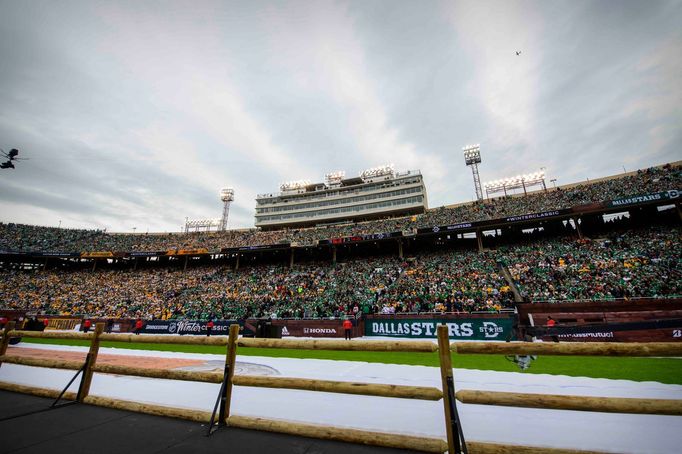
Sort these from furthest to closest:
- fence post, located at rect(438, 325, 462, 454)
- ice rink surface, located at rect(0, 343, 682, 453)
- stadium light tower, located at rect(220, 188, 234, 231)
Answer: stadium light tower, located at rect(220, 188, 234, 231)
ice rink surface, located at rect(0, 343, 682, 453)
fence post, located at rect(438, 325, 462, 454)

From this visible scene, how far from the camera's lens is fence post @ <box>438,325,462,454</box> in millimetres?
A: 2910

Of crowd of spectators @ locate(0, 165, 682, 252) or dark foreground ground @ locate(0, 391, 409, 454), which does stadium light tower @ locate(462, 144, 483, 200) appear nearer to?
crowd of spectators @ locate(0, 165, 682, 252)

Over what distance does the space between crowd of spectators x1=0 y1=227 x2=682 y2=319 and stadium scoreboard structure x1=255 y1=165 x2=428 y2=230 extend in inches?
1167

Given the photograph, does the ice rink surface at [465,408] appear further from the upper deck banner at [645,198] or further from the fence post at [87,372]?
the upper deck banner at [645,198]

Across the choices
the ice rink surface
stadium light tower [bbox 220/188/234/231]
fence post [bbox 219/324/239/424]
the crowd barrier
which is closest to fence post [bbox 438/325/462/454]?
the crowd barrier

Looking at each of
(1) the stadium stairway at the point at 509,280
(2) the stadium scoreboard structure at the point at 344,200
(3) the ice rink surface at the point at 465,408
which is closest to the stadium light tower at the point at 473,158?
(2) the stadium scoreboard structure at the point at 344,200

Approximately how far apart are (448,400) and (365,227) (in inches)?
1600

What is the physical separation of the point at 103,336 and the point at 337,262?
3263 cm

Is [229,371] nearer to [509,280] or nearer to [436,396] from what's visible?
[436,396]

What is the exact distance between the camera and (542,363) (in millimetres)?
9383

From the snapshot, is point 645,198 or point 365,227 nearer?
point 645,198

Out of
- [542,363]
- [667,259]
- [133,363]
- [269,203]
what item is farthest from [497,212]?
[269,203]

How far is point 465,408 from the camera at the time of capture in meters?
4.97

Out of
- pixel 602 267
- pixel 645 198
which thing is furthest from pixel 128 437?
pixel 645 198
